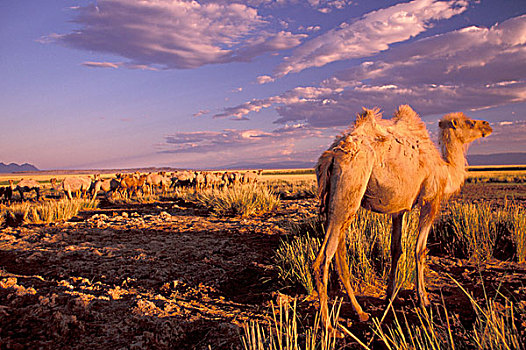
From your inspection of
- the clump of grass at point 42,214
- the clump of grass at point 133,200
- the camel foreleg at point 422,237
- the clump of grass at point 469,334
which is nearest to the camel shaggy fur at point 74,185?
the clump of grass at point 133,200

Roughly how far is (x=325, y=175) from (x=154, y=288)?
3.43 meters

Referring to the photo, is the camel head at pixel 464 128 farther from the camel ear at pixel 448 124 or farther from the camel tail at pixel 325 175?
the camel tail at pixel 325 175

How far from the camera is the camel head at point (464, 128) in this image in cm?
426

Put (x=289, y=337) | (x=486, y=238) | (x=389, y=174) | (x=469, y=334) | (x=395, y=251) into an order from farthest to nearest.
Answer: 1. (x=486, y=238)
2. (x=395, y=251)
3. (x=389, y=174)
4. (x=289, y=337)
5. (x=469, y=334)

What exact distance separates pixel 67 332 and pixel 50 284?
75.6 inches

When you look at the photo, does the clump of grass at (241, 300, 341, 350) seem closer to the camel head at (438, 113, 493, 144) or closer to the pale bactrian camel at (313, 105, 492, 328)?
the pale bactrian camel at (313, 105, 492, 328)

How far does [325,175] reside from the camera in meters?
3.54

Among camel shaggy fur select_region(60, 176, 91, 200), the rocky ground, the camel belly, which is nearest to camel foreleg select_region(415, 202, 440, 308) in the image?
the rocky ground

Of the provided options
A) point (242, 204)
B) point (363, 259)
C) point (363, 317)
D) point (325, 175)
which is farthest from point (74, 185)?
point (363, 317)

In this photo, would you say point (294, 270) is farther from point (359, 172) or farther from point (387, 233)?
point (359, 172)

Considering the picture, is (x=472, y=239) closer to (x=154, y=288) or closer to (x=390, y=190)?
(x=390, y=190)

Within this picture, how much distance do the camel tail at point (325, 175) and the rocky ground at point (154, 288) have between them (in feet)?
4.79

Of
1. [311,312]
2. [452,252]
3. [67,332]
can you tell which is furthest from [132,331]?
[452,252]

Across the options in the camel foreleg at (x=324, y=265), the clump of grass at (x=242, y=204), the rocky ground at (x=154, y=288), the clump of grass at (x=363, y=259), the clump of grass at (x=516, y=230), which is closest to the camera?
the camel foreleg at (x=324, y=265)
